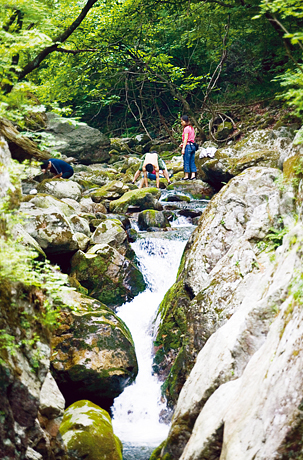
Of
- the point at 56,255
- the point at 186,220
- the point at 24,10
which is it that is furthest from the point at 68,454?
the point at 186,220

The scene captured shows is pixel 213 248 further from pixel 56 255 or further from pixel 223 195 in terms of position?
pixel 56 255

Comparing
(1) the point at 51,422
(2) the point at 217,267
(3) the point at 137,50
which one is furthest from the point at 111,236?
(3) the point at 137,50

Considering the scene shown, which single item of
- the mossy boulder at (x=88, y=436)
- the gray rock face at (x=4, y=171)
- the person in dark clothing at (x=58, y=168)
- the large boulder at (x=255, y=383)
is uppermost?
the person in dark clothing at (x=58, y=168)

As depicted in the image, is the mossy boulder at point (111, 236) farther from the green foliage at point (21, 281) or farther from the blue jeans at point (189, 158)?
the green foliage at point (21, 281)

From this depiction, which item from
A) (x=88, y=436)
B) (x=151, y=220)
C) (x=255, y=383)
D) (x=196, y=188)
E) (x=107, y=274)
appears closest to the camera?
(x=255, y=383)

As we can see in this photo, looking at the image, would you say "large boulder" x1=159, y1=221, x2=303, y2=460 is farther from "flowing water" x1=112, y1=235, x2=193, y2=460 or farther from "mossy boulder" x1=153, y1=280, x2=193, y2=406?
"mossy boulder" x1=153, y1=280, x2=193, y2=406

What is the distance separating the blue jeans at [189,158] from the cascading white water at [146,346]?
4380mm

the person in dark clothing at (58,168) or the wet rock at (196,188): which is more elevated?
the person in dark clothing at (58,168)

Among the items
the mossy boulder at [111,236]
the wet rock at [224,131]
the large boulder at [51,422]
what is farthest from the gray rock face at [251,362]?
the wet rock at [224,131]

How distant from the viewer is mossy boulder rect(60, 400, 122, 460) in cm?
505

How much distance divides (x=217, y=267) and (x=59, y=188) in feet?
25.1

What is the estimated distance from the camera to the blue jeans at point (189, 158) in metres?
14.0

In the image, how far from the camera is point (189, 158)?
14.6 metres

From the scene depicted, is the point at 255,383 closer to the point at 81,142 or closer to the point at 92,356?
the point at 92,356
